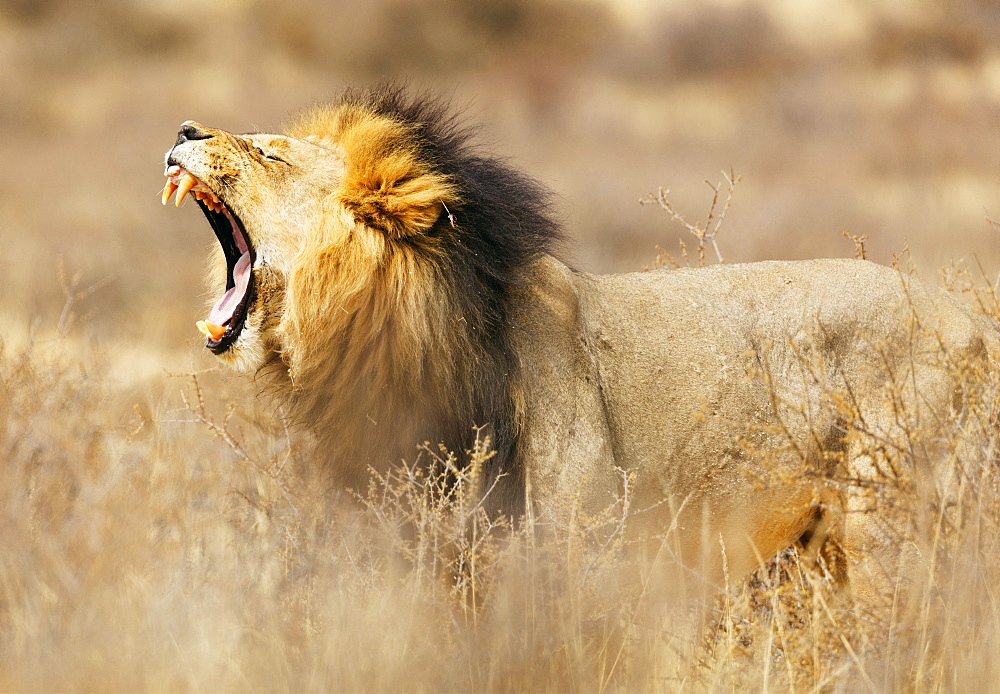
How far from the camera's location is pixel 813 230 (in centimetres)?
1683

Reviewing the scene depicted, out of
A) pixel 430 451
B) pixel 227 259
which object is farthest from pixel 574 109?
pixel 430 451

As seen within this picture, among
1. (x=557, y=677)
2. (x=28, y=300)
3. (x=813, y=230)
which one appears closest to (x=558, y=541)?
(x=557, y=677)

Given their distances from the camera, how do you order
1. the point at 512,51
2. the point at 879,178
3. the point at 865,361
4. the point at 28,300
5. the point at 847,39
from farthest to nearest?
1. the point at 512,51
2. the point at 847,39
3. the point at 879,178
4. the point at 28,300
5. the point at 865,361

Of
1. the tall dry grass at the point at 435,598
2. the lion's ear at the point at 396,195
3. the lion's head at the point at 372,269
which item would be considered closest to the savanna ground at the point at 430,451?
the tall dry grass at the point at 435,598

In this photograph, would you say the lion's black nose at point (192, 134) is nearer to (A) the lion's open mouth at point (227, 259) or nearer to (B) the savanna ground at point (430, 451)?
(A) the lion's open mouth at point (227, 259)

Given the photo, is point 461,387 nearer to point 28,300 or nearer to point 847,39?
point 28,300

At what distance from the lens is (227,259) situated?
4504 mm

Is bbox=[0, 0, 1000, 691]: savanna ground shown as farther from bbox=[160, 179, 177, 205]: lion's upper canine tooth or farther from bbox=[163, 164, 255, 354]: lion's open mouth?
bbox=[160, 179, 177, 205]: lion's upper canine tooth

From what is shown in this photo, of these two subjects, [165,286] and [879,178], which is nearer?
[165,286]

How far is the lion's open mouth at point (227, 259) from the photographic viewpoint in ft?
13.7

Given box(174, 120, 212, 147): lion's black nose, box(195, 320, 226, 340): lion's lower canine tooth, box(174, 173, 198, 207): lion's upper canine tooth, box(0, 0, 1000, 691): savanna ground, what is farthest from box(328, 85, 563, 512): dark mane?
box(195, 320, 226, 340): lion's lower canine tooth

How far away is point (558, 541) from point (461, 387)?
69 cm

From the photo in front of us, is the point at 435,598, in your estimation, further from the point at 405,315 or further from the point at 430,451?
the point at 405,315

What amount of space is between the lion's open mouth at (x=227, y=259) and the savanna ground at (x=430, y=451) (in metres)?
0.60
